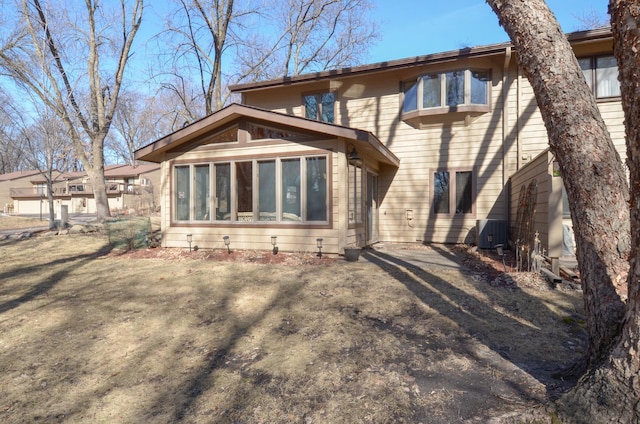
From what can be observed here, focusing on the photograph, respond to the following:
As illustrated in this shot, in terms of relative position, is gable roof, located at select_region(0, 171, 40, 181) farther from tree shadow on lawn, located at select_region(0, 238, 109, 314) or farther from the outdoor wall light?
the outdoor wall light

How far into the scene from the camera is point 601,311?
2352mm

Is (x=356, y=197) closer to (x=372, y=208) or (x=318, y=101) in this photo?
(x=372, y=208)

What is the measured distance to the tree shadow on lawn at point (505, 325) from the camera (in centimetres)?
304

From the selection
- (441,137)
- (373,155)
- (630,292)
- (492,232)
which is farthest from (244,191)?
(630,292)

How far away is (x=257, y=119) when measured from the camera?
862cm

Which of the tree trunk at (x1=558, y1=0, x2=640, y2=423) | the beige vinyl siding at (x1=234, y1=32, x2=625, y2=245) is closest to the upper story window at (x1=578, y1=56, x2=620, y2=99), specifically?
the beige vinyl siding at (x1=234, y1=32, x2=625, y2=245)

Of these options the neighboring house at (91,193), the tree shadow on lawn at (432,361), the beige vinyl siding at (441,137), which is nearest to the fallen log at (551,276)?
the tree shadow on lawn at (432,361)

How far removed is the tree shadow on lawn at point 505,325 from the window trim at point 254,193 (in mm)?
2660

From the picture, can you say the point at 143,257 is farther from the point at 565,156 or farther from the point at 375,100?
the point at 565,156

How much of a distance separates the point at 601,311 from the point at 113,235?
34.4 ft

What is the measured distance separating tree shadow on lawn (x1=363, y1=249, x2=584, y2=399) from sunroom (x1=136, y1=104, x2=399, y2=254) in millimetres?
2481

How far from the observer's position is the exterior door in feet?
32.7

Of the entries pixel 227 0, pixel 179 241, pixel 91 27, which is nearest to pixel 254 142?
pixel 179 241

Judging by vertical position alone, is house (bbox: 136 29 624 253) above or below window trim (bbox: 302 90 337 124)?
below
